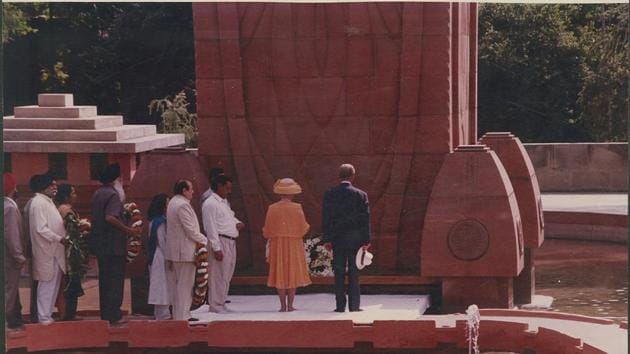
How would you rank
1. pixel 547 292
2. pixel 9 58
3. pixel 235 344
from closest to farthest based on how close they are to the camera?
pixel 235 344
pixel 9 58
pixel 547 292

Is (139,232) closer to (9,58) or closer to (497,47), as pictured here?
(9,58)

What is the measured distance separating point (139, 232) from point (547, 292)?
5410 mm

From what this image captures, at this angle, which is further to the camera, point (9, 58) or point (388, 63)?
point (388, 63)

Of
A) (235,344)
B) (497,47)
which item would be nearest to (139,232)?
(235,344)

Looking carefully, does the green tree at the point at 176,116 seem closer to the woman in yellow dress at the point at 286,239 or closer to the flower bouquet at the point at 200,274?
the woman in yellow dress at the point at 286,239

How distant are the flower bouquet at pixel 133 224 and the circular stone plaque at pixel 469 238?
2.78 m

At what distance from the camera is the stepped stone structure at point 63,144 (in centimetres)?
1709

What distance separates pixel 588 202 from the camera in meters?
23.3

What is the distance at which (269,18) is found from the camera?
1355cm

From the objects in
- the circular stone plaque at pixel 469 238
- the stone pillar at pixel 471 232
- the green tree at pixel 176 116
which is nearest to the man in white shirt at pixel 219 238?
the stone pillar at pixel 471 232

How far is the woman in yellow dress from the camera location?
39.3 ft

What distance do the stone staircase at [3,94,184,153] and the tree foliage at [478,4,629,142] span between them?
9.36 m

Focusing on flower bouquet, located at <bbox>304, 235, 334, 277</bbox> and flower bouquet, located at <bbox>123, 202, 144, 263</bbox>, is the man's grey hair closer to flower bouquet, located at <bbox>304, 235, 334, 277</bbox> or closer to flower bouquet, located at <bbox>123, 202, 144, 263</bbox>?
flower bouquet, located at <bbox>123, 202, 144, 263</bbox>

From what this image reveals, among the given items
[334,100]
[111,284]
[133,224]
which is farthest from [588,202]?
[111,284]
